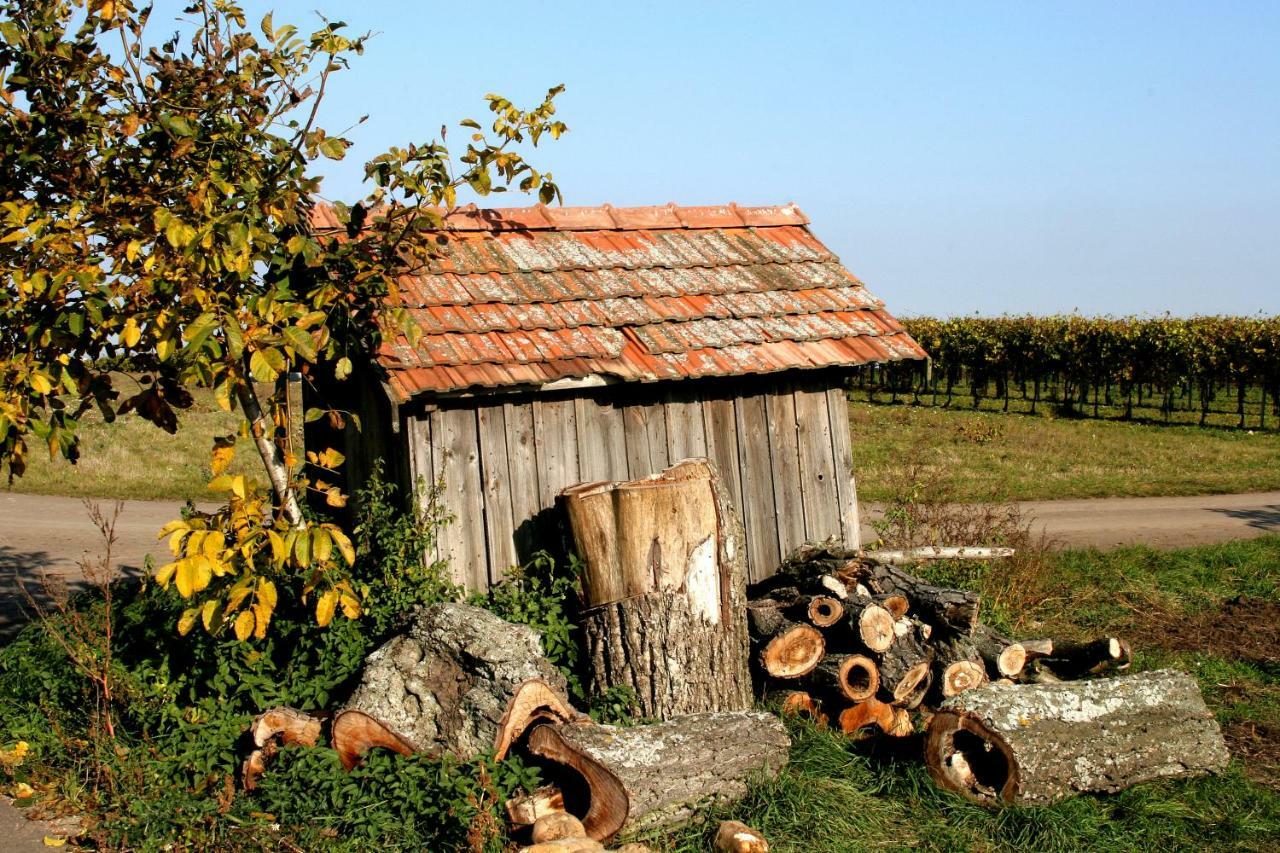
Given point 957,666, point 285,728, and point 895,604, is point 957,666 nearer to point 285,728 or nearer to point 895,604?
point 895,604

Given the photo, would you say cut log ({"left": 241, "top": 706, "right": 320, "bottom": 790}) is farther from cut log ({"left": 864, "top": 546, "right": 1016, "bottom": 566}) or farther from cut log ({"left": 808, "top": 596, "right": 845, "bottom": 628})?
cut log ({"left": 864, "top": 546, "right": 1016, "bottom": 566})

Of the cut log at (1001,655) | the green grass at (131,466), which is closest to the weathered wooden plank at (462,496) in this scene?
the cut log at (1001,655)

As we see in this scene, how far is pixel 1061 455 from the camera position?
21297 mm

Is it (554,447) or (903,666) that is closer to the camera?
(903,666)

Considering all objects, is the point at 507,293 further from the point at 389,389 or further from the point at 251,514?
the point at 251,514

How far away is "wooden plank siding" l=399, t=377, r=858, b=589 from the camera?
7059 millimetres

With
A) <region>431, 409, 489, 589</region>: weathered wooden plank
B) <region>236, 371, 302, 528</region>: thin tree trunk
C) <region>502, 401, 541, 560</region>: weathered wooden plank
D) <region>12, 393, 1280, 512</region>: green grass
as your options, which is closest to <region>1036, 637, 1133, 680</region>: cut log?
<region>502, 401, 541, 560</region>: weathered wooden plank

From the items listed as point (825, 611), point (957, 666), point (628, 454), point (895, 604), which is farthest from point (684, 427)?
point (957, 666)

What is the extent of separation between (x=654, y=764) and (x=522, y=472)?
246 cm

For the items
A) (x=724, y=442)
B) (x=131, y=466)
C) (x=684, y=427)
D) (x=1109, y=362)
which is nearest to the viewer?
(x=684, y=427)

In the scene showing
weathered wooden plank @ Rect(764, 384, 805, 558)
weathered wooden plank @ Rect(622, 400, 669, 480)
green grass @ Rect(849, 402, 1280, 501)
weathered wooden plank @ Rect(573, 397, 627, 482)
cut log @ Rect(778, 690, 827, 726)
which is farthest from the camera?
green grass @ Rect(849, 402, 1280, 501)

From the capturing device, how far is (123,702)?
664 centimetres

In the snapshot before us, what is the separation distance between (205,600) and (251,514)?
2.25ft

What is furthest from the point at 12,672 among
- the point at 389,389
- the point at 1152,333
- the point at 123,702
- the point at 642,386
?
the point at 1152,333
